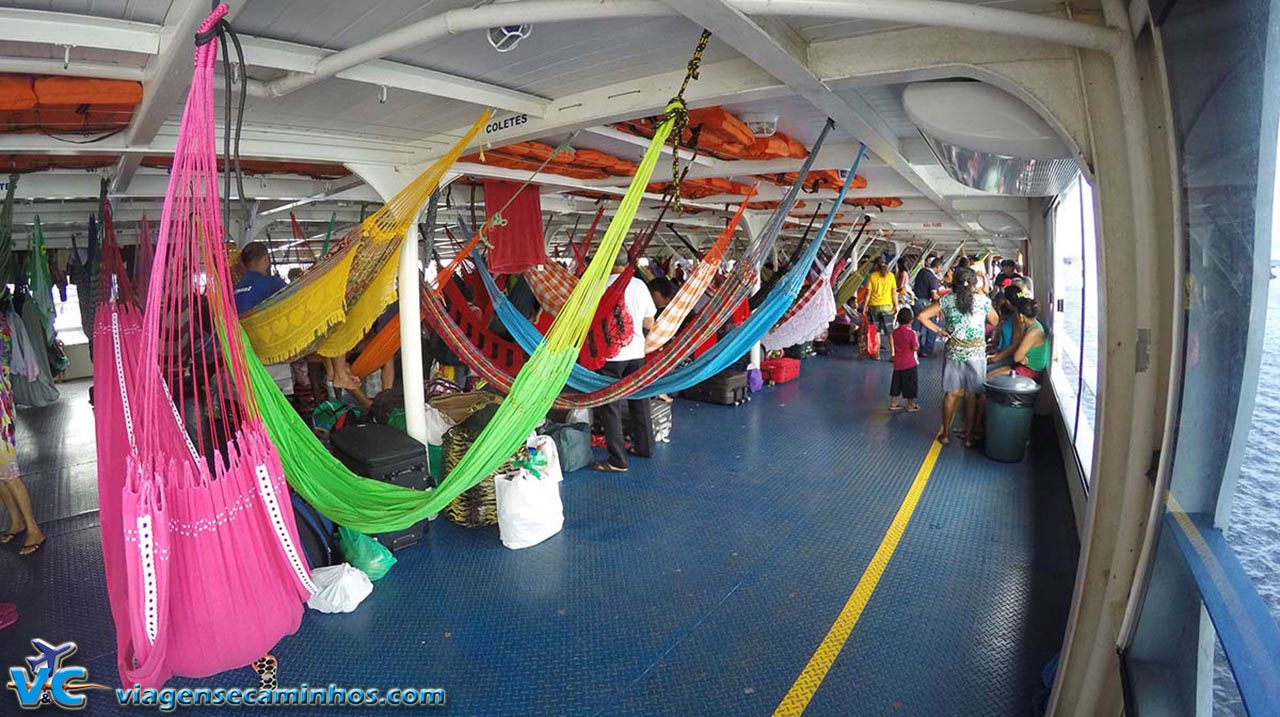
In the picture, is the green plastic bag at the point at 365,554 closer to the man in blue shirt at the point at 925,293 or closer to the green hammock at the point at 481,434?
the green hammock at the point at 481,434

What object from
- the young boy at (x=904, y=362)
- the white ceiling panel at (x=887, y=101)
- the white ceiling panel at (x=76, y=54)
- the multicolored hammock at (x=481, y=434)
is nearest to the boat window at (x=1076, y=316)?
the white ceiling panel at (x=887, y=101)

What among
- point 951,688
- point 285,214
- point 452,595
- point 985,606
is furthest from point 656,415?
point 285,214

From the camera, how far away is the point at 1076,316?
4.51 meters

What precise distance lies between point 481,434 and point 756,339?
6.14ft

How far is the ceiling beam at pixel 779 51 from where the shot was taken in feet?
4.32

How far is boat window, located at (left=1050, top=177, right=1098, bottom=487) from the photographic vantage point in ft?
10.1

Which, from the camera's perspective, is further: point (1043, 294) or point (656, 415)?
point (1043, 294)

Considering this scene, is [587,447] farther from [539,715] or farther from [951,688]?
[951,688]

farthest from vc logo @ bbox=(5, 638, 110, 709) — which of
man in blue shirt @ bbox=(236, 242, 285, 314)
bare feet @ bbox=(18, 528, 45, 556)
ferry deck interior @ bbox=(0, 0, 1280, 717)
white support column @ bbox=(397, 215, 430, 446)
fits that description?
white support column @ bbox=(397, 215, 430, 446)

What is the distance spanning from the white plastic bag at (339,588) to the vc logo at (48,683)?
62 cm

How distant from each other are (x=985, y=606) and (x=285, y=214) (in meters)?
5.55

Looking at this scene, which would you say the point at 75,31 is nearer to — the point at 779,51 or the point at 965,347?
the point at 779,51

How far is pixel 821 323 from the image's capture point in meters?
5.22

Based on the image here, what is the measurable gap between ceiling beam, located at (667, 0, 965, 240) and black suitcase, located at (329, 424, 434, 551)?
2183mm
